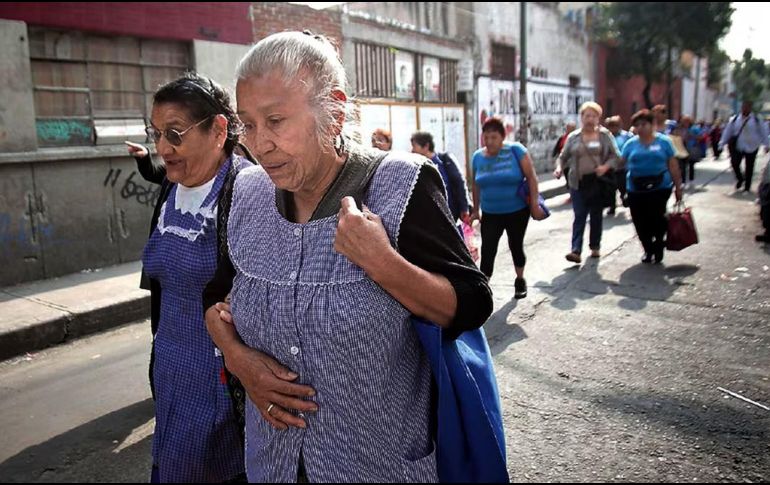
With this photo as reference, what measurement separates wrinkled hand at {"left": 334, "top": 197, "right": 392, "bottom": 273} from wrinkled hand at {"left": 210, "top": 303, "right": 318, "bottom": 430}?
1.12 ft

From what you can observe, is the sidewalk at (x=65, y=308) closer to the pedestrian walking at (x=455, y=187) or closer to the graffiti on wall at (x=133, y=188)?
the graffiti on wall at (x=133, y=188)

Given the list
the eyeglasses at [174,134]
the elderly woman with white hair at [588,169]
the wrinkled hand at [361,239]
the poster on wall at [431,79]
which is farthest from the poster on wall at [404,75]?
the wrinkled hand at [361,239]

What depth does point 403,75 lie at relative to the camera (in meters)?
14.2

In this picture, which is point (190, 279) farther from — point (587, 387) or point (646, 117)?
point (646, 117)

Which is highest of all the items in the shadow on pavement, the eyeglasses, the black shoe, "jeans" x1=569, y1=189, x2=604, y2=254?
the eyeglasses

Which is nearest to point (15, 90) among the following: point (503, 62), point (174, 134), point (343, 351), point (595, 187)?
point (174, 134)

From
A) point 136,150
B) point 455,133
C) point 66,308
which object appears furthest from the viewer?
point 455,133

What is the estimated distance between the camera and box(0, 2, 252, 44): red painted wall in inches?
280

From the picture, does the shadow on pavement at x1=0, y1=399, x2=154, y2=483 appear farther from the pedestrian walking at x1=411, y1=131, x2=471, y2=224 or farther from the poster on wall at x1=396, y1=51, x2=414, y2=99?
the poster on wall at x1=396, y1=51, x2=414, y2=99

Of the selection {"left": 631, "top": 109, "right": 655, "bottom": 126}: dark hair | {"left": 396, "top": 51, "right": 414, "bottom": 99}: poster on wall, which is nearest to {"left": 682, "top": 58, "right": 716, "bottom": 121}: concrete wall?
{"left": 396, "top": 51, "right": 414, "bottom": 99}: poster on wall

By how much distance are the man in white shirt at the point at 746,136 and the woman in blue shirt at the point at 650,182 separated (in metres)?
7.62

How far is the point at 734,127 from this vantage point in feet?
45.1

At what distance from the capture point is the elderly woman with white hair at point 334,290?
1418 mm

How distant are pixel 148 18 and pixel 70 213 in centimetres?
276
